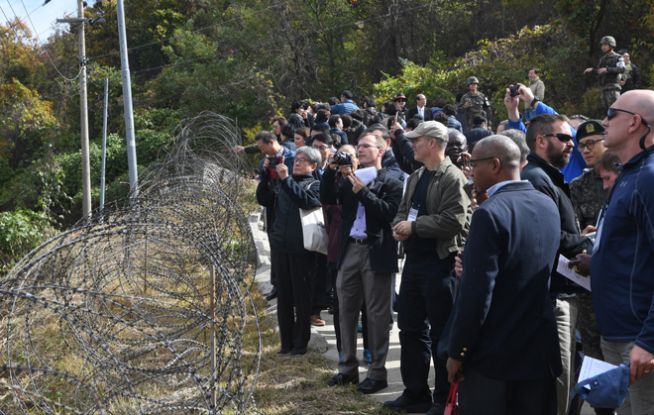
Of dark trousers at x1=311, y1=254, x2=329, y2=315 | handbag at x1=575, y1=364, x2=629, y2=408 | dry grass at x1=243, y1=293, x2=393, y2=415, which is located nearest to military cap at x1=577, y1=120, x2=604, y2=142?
dry grass at x1=243, y1=293, x2=393, y2=415

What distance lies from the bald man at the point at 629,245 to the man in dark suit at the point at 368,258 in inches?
101

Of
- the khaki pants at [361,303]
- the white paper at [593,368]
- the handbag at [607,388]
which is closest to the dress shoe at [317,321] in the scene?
the khaki pants at [361,303]

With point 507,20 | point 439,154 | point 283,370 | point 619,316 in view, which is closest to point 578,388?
point 619,316

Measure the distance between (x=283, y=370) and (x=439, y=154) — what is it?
2615 millimetres

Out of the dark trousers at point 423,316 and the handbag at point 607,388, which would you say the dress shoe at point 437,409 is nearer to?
the dark trousers at point 423,316

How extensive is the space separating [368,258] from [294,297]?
4.59 feet

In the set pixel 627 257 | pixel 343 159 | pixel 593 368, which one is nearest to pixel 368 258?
pixel 343 159

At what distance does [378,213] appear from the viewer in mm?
5855

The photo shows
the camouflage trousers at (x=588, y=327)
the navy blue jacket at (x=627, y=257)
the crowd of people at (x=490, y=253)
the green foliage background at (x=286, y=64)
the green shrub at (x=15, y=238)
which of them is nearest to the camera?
the navy blue jacket at (x=627, y=257)

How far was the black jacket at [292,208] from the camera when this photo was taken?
6930mm

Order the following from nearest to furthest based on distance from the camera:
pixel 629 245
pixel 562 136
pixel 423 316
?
1. pixel 629 245
2. pixel 562 136
3. pixel 423 316

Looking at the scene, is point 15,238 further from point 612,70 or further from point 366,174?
point 612,70

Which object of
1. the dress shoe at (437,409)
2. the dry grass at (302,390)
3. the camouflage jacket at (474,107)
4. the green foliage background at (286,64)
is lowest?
the dry grass at (302,390)

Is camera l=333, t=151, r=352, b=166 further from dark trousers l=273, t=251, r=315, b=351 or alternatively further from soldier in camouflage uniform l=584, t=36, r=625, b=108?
soldier in camouflage uniform l=584, t=36, r=625, b=108
